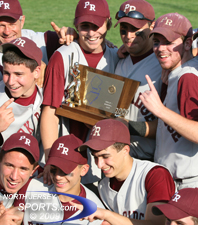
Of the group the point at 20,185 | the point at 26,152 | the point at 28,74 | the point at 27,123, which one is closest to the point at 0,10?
the point at 28,74

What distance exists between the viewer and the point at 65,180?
12.2 ft

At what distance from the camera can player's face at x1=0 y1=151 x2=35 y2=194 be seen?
3.75m

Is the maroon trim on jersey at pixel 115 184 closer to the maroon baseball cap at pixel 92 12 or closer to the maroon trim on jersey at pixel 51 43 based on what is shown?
the maroon baseball cap at pixel 92 12

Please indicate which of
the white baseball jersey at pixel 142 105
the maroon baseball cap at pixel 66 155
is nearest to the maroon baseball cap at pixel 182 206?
the maroon baseball cap at pixel 66 155

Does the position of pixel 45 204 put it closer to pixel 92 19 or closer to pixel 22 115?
pixel 22 115

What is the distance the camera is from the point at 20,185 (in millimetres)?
3818

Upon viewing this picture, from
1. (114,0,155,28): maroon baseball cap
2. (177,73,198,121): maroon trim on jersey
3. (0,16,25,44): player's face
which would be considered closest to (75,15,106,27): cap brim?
(114,0,155,28): maroon baseball cap

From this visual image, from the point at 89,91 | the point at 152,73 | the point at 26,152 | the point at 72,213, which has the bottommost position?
the point at 72,213

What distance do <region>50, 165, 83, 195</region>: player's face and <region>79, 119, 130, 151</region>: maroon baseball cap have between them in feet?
0.97

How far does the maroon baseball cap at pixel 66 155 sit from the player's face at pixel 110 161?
25 cm

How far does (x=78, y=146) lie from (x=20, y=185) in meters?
0.77

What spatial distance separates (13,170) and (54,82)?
124 cm

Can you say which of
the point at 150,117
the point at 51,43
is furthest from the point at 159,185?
the point at 51,43

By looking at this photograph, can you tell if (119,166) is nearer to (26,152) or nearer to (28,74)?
(26,152)
